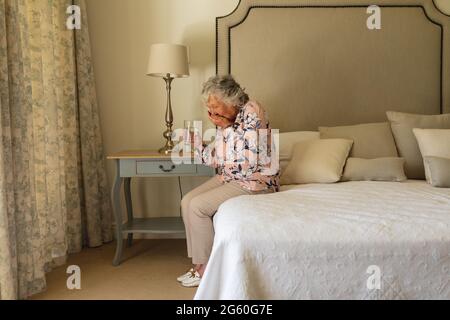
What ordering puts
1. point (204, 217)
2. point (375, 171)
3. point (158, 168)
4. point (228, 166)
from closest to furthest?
point (204, 217) → point (228, 166) → point (375, 171) → point (158, 168)

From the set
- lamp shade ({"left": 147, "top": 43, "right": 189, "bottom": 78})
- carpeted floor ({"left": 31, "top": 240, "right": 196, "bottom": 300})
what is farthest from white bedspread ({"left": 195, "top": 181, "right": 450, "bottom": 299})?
lamp shade ({"left": 147, "top": 43, "right": 189, "bottom": 78})

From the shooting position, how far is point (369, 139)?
9.29 feet

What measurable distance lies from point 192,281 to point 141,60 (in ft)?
5.90

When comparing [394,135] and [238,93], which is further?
[394,135]

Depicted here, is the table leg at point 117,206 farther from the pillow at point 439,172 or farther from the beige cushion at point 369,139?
the pillow at point 439,172

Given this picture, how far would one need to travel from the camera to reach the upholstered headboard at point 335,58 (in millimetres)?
3246

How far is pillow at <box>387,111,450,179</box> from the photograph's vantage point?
2.81 meters

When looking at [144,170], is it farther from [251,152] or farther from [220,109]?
[251,152]

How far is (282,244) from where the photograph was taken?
61.7 inches

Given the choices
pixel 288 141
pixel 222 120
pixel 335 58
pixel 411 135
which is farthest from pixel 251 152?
pixel 335 58

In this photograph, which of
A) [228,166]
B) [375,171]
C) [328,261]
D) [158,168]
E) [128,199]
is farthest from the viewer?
[128,199]

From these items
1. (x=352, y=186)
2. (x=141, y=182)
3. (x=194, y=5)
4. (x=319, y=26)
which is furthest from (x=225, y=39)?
(x=352, y=186)
